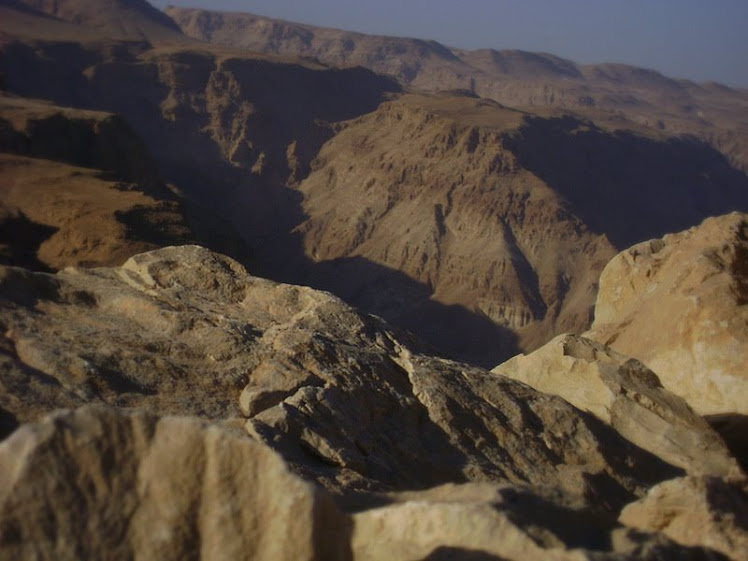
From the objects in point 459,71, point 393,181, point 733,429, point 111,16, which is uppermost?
point 459,71

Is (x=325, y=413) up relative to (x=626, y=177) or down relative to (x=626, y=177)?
down

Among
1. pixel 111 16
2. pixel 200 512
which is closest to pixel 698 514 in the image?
pixel 200 512

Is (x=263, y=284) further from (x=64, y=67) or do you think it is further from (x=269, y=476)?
(x=64, y=67)

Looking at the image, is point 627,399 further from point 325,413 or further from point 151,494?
point 151,494

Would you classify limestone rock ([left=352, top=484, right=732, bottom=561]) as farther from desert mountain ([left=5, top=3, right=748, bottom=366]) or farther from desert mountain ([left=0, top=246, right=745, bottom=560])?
desert mountain ([left=5, top=3, right=748, bottom=366])

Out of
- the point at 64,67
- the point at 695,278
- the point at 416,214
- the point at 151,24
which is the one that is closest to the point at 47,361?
the point at 695,278

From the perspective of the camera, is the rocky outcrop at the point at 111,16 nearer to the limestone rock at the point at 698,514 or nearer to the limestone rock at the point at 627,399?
the limestone rock at the point at 627,399
